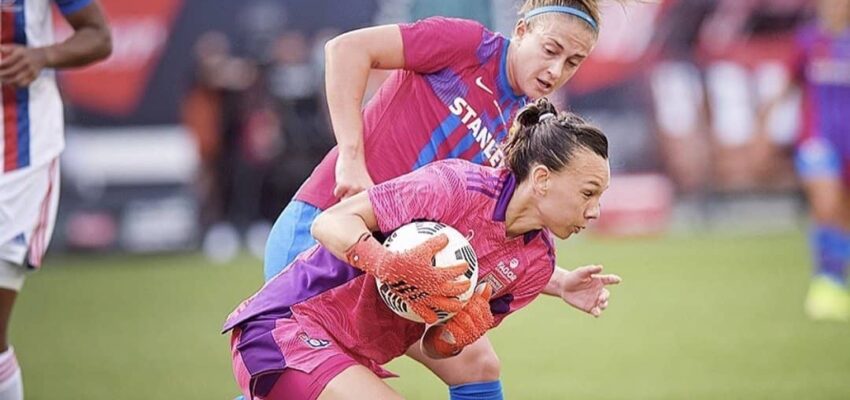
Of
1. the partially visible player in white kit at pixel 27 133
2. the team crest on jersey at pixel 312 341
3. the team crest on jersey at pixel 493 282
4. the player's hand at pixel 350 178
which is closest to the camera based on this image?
the team crest on jersey at pixel 312 341

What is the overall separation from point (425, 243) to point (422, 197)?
0.21 m

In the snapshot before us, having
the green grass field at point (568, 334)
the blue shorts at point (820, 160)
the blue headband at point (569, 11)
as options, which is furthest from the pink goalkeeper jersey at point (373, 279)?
the blue shorts at point (820, 160)

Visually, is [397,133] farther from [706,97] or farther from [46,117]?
[706,97]

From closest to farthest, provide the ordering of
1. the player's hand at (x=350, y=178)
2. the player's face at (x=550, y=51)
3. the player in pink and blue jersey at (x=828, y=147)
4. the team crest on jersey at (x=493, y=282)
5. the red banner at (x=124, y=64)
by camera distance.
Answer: the team crest on jersey at (x=493, y=282) < the player's hand at (x=350, y=178) < the player's face at (x=550, y=51) < the player in pink and blue jersey at (x=828, y=147) < the red banner at (x=124, y=64)

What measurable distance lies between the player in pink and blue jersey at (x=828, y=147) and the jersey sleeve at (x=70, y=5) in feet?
20.0

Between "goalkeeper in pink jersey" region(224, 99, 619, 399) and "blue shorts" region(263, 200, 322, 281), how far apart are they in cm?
35

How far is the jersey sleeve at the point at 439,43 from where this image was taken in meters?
4.52

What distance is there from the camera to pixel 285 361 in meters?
4.01

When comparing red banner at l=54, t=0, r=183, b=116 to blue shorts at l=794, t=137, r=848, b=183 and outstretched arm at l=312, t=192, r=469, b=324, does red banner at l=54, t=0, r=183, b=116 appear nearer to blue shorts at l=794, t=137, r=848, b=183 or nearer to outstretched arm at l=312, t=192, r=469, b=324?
blue shorts at l=794, t=137, r=848, b=183

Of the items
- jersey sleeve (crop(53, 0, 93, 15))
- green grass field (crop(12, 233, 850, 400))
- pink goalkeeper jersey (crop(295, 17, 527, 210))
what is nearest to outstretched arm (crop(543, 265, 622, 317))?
pink goalkeeper jersey (crop(295, 17, 527, 210))

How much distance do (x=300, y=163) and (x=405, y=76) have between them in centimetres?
1048

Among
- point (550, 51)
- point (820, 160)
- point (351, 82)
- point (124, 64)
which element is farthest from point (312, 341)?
point (124, 64)

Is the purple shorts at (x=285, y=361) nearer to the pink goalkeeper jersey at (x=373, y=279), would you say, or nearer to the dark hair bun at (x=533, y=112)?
the pink goalkeeper jersey at (x=373, y=279)

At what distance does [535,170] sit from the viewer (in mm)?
4023
